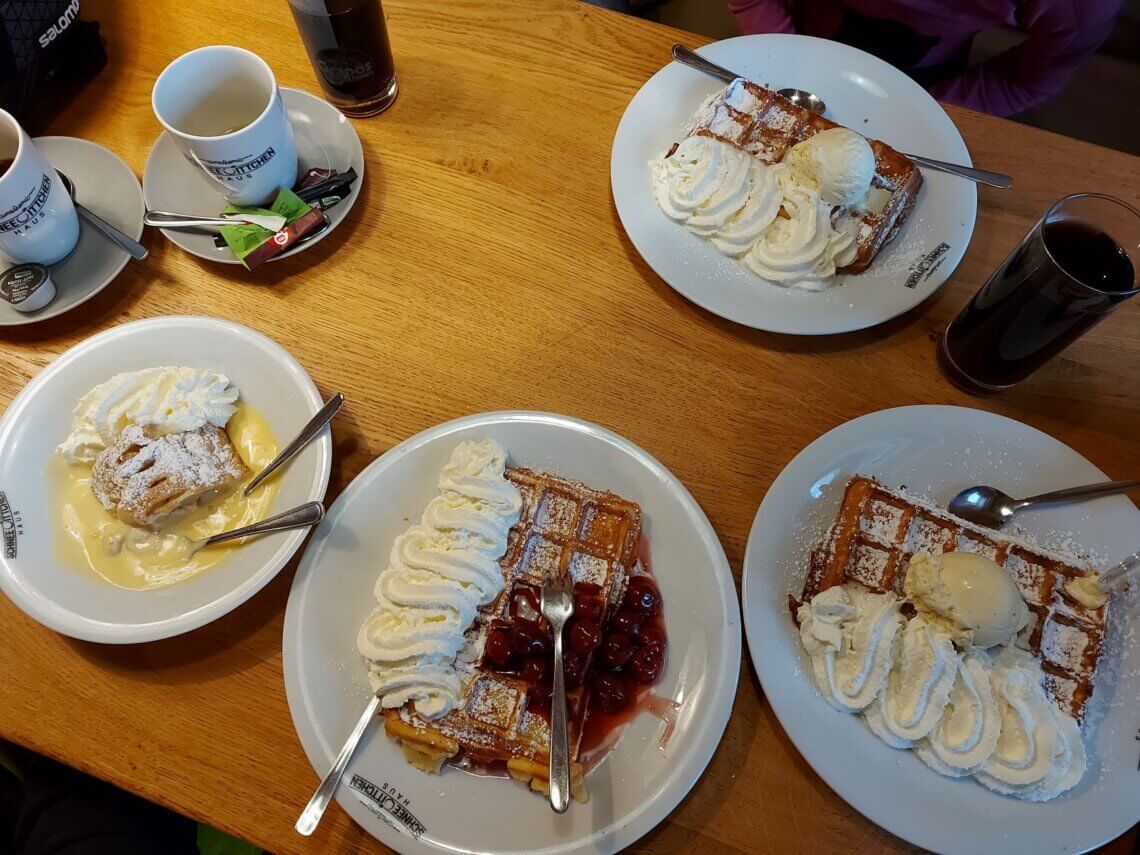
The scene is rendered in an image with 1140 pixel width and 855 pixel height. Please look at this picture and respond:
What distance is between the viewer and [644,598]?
1113mm

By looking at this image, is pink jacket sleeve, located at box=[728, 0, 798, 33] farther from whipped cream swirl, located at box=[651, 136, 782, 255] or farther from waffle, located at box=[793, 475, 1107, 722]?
waffle, located at box=[793, 475, 1107, 722]

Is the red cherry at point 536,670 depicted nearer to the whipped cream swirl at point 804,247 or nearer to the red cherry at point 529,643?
the red cherry at point 529,643

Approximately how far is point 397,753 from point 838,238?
3.61 feet

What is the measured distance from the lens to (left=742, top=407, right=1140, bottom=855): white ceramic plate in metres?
0.98

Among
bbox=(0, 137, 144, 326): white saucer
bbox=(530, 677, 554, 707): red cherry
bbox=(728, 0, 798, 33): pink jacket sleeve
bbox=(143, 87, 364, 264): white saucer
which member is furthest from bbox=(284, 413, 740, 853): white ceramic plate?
bbox=(728, 0, 798, 33): pink jacket sleeve

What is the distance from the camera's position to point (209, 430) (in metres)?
1.20

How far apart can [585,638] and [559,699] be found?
9 cm

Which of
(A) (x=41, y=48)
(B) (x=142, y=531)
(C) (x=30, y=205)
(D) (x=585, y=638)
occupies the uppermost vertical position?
(A) (x=41, y=48)

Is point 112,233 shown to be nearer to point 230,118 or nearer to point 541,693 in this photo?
point 230,118

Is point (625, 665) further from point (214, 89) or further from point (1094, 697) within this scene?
point (214, 89)

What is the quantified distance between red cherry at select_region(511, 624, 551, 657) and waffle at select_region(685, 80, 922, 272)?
0.84 meters

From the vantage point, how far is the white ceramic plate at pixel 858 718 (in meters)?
0.98

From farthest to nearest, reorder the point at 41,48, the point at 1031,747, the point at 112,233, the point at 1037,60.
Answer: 1. the point at 1037,60
2. the point at 41,48
3. the point at 112,233
4. the point at 1031,747

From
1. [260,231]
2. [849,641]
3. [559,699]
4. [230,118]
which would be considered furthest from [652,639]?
[230,118]
